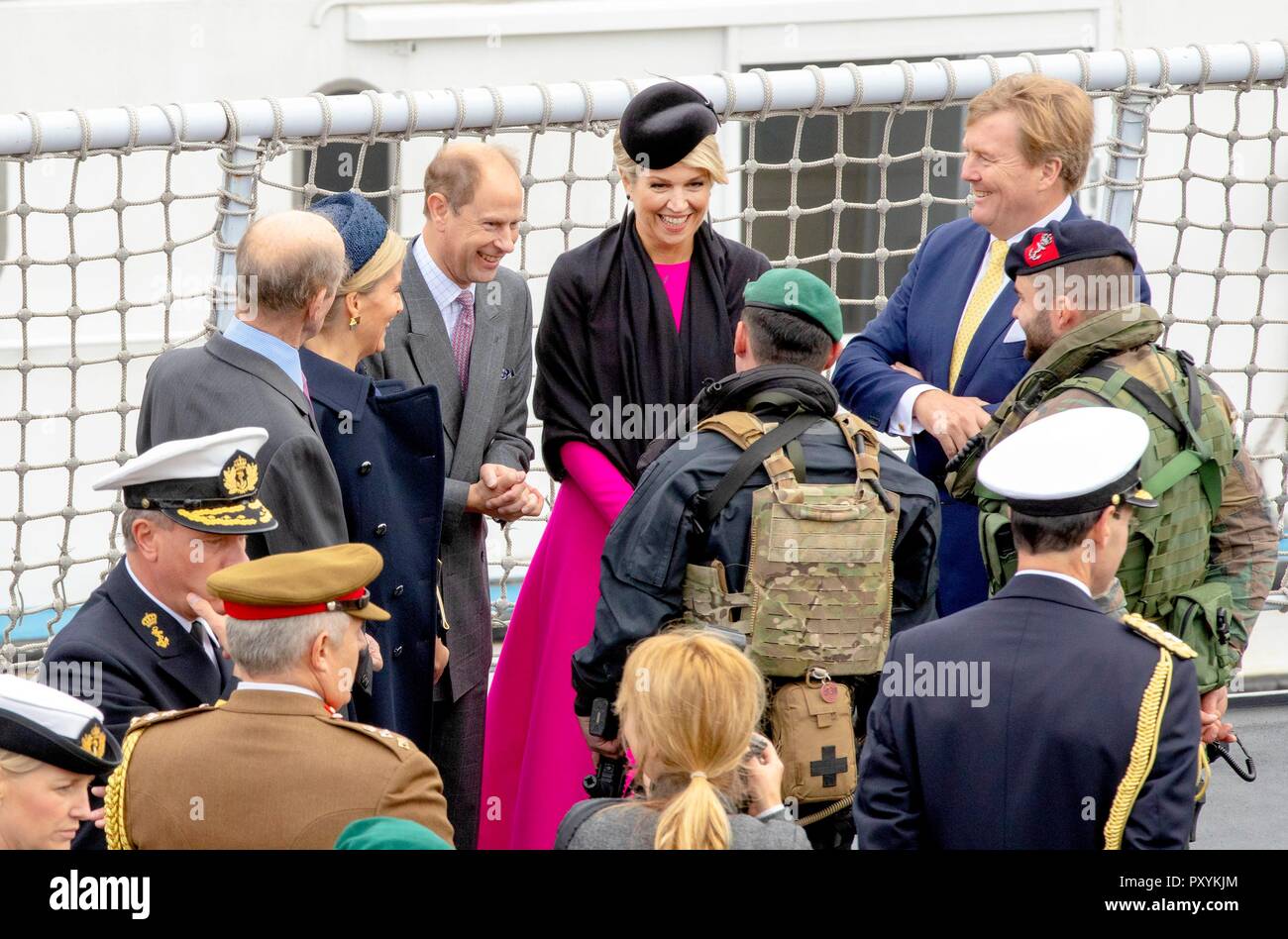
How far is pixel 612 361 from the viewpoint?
337 cm

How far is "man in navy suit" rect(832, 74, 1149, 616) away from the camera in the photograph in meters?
3.16

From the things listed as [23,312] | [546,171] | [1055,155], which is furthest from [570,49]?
[1055,155]

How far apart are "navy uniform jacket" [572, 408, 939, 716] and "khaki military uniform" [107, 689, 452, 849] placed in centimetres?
69

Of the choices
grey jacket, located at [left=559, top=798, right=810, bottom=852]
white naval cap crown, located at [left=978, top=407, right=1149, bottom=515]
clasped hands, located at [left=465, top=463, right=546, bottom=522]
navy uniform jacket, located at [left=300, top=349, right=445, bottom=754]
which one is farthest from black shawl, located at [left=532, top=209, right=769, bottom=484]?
grey jacket, located at [left=559, top=798, right=810, bottom=852]

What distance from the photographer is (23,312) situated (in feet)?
12.5

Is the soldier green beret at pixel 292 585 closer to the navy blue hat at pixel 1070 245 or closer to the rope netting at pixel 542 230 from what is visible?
the navy blue hat at pixel 1070 245

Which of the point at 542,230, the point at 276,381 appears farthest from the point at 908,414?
the point at 542,230

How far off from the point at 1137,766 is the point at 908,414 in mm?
1180

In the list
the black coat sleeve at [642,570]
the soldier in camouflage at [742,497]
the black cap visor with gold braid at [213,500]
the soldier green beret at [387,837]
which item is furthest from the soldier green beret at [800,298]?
the soldier green beret at [387,837]

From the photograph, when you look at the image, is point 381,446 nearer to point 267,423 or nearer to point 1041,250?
point 267,423

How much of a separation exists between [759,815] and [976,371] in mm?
1396

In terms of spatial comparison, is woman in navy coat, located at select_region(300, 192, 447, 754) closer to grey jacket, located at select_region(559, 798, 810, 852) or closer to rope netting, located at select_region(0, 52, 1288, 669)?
grey jacket, located at select_region(559, 798, 810, 852)
